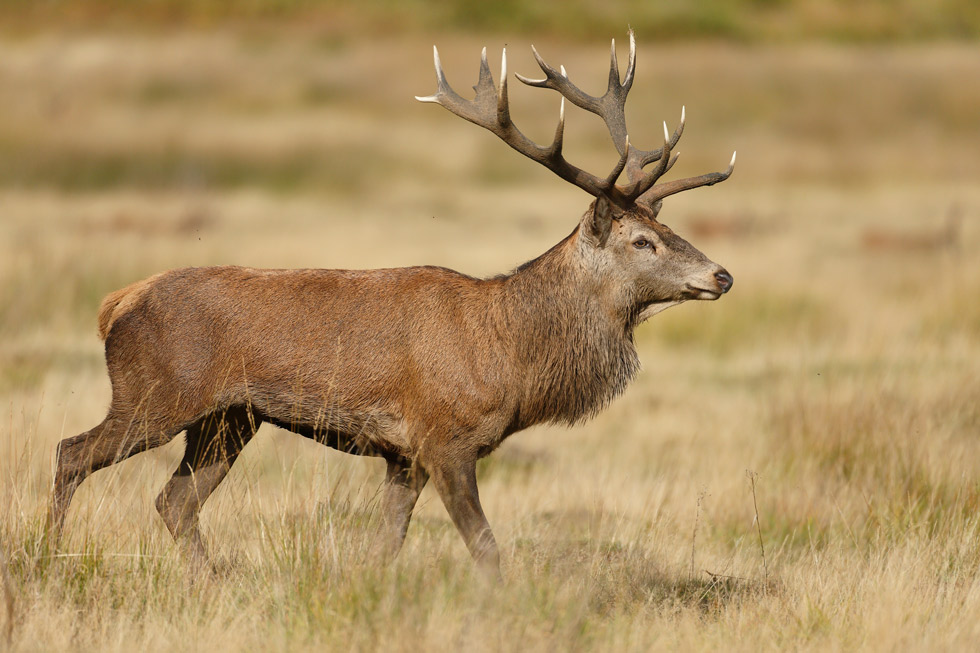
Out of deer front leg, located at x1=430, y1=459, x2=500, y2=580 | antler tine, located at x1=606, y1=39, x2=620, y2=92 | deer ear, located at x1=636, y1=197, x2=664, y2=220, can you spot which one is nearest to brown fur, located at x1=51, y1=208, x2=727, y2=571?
deer front leg, located at x1=430, y1=459, x2=500, y2=580

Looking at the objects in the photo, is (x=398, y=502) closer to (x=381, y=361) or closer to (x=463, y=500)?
(x=463, y=500)

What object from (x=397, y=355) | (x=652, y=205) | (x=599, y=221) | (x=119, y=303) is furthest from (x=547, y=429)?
(x=119, y=303)

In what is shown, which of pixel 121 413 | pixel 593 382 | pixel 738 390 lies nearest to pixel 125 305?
pixel 121 413

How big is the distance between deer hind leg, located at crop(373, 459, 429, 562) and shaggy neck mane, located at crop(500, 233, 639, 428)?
1.99 feet

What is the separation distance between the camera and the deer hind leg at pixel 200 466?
6.13 m

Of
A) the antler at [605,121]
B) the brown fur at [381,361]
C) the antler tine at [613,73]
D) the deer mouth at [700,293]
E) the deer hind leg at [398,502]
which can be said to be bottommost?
the deer hind leg at [398,502]

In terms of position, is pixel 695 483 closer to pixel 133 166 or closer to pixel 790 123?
pixel 133 166

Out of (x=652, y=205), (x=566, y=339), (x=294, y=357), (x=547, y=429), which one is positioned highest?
(x=652, y=205)

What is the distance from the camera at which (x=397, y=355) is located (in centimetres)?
592

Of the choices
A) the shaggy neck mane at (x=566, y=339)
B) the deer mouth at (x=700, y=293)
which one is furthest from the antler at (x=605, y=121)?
the deer mouth at (x=700, y=293)

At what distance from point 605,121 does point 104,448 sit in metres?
3.04

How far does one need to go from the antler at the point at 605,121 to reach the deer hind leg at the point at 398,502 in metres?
1.66

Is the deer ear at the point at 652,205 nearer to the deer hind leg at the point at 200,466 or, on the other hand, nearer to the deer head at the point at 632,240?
the deer head at the point at 632,240

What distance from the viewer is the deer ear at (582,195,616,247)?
612 cm
